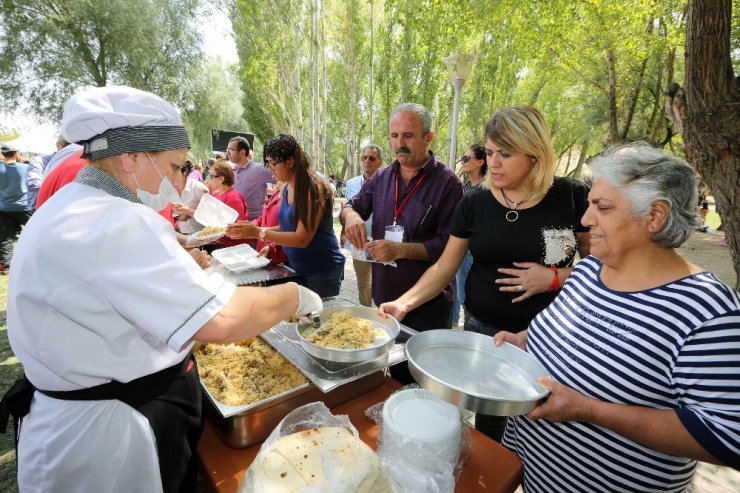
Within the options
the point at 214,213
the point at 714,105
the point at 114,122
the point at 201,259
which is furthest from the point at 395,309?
the point at 714,105

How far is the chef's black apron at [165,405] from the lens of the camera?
1.23 m

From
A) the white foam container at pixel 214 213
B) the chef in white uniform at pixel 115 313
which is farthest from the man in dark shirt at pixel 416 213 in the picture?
the white foam container at pixel 214 213

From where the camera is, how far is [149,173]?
4.40 ft

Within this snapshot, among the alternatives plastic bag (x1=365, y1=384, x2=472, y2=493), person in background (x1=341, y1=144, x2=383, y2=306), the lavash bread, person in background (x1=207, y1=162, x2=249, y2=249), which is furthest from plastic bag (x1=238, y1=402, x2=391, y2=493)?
person in background (x1=341, y1=144, x2=383, y2=306)

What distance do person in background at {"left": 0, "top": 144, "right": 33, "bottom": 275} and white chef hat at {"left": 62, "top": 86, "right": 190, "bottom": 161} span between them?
9116 mm

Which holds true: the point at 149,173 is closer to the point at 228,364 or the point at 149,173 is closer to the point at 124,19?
the point at 228,364

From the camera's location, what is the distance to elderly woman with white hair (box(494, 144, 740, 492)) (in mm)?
1088

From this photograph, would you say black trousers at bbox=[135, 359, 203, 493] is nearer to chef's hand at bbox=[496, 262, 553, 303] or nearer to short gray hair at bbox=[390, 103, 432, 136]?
chef's hand at bbox=[496, 262, 553, 303]

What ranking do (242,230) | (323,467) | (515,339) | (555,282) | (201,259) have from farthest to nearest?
(242,230)
(201,259)
(555,282)
(515,339)
(323,467)

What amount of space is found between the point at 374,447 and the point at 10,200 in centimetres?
1030

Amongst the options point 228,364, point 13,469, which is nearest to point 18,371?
point 13,469

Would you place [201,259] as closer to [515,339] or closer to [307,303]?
[307,303]

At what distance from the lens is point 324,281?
366 centimetres

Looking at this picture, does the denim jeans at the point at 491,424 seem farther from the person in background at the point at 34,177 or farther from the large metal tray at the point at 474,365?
the person in background at the point at 34,177
